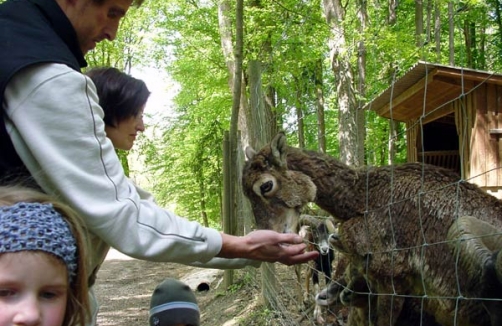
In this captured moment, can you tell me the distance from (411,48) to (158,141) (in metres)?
18.2

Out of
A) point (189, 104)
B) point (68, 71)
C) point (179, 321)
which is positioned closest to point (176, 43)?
point (189, 104)

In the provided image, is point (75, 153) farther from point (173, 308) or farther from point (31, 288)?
point (173, 308)

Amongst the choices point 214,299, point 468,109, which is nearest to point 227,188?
point 214,299

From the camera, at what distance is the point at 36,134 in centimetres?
191

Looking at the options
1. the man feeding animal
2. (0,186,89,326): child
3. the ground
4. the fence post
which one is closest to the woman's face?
(0,186,89,326): child

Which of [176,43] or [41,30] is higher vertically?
[176,43]

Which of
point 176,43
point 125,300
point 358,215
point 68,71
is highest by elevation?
point 176,43

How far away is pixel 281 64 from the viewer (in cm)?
1295

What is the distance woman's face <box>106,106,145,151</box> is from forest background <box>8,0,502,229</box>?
8.23ft

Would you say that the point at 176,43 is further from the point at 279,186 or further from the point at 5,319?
the point at 5,319

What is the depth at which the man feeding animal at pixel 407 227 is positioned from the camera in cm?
301

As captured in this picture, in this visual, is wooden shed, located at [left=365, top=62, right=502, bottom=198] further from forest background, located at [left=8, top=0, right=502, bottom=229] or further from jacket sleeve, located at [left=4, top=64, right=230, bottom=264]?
jacket sleeve, located at [left=4, top=64, right=230, bottom=264]

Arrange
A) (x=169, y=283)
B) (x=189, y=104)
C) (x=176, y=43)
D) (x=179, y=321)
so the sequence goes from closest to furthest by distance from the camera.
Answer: (x=179, y=321)
(x=169, y=283)
(x=176, y=43)
(x=189, y=104)

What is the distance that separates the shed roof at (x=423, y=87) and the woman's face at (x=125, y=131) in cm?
428
